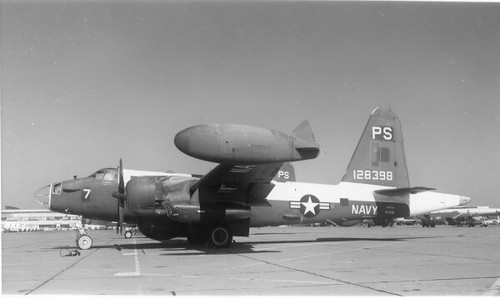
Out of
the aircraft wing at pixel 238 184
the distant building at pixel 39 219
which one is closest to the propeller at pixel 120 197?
the aircraft wing at pixel 238 184

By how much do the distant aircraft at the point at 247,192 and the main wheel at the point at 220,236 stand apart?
4 cm

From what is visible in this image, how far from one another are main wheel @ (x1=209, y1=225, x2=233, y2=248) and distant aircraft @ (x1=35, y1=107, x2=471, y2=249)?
0.12 ft

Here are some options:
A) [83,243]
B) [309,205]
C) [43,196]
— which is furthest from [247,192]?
[43,196]

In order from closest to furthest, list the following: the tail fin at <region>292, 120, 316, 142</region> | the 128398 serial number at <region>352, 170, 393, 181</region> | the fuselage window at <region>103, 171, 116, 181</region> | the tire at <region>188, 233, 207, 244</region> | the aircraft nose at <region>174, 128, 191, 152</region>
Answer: the aircraft nose at <region>174, 128, 191, 152</region> → the tail fin at <region>292, 120, 316, 142</region> → the fuselage window at <region>103, 171, 116, 181</region> → the tire at <region>188, 233, 207, 244</region> → the 128398 serial number at <region>352, 170, 393, 181</region>

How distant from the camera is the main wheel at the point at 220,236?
15.9 metres

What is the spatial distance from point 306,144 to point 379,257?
3868 millimetres

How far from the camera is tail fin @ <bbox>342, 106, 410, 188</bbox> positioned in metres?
20.3

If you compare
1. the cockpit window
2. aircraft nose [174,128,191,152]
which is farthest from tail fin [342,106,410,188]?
aircraft nose [174,128,191,152]

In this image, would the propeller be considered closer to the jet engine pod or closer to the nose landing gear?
the jet engine pod

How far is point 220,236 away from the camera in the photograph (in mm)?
15914

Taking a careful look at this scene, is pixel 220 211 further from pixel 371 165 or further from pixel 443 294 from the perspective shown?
pixel 443 294

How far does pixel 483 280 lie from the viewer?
7613 mm

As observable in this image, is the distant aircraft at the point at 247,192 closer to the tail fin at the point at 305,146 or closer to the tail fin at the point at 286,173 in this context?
the tail fin at the point at 305,146

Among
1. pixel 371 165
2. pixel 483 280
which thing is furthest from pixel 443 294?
pixel 371 165
